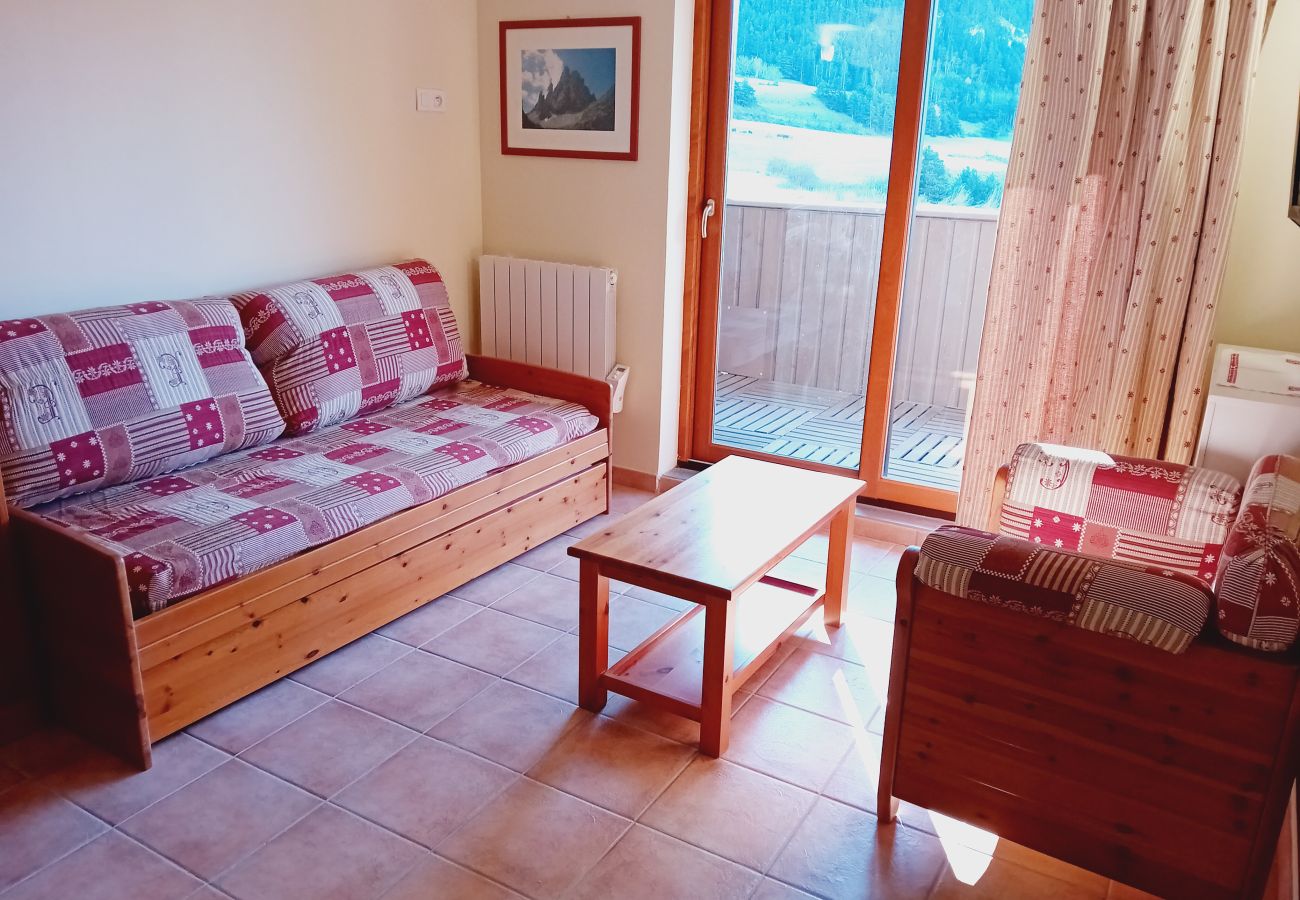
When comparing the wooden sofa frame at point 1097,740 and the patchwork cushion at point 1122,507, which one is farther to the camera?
the patchwork cushion at point 1122,507

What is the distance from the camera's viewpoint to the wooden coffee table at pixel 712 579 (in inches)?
98.3

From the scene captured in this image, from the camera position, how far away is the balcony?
12.4ft

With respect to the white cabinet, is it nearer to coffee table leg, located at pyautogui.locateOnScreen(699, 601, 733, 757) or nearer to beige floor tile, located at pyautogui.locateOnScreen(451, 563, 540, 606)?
coffee table leg, located at pyautogui.locateOnScreen(699, 601, 733, 757)

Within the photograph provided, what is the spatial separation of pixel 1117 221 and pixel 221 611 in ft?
9.08

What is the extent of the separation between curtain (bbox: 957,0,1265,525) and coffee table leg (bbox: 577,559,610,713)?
1.60 m

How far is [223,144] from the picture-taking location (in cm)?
338

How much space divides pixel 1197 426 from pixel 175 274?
3235 millimetres

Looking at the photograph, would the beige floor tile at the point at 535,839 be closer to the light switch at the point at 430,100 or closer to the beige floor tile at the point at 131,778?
the beige floor tile at the point at 131,778

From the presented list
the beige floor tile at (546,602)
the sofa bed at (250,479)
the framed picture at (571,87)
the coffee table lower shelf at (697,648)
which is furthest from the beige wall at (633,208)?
the coffee table lower shelf at (697,648)

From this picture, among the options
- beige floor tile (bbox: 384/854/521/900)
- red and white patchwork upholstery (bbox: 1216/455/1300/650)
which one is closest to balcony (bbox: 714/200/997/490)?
red and white patchwork upholstery (bbox: 1216/455/1300/650)

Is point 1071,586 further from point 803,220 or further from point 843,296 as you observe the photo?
point 803,220

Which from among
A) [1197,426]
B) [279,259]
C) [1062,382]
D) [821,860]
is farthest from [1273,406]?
[279,259]

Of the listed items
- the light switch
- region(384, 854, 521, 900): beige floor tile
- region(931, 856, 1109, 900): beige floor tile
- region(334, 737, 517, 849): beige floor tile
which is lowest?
region(384, 854, 521, 900): beige floor tile

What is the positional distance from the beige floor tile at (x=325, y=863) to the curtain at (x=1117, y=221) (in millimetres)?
2340
